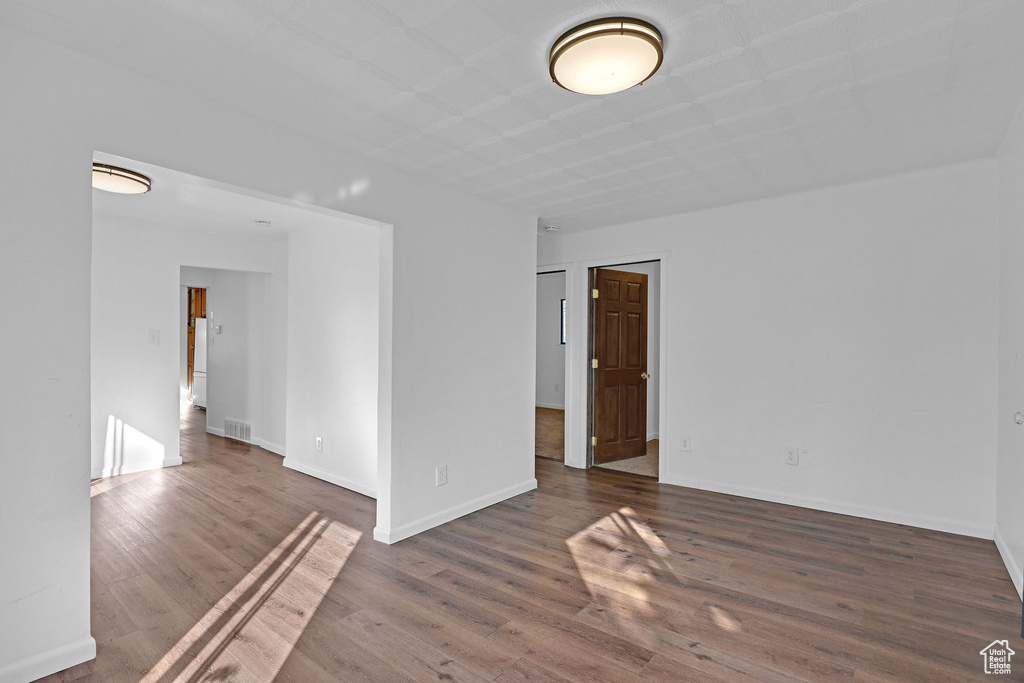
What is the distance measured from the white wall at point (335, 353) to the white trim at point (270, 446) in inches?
21.8

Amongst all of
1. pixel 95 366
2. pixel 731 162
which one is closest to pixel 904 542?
pixel 731 162

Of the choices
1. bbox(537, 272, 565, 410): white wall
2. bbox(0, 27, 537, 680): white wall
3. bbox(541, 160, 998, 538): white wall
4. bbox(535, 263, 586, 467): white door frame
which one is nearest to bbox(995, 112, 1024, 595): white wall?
bbox(541, 160, 998, 538): white wall

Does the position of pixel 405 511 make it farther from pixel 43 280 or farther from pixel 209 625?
pixel 43 280

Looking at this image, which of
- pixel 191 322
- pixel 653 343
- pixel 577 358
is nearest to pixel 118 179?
pixel 577 358

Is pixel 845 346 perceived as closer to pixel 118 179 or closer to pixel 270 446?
pixel 118 179

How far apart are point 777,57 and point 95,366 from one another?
233 inches

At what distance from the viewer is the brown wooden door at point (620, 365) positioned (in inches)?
214

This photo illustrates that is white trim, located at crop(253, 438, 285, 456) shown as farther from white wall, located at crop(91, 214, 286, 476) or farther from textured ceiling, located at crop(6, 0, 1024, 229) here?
textured ceiling, located at crop(6, 0, 1024, 229)

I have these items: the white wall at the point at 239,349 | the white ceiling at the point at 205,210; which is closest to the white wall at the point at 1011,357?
the white ceiling at the point at 205,210

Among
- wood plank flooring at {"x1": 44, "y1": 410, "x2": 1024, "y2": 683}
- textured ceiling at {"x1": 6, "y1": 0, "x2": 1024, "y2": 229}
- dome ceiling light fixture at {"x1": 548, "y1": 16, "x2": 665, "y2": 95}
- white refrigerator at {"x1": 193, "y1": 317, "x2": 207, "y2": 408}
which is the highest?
textured ceiling at {"x1": 6, "y1": 0, "x2": 1024, "y2": 229}

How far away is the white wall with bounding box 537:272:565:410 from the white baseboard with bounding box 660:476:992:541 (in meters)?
5.12

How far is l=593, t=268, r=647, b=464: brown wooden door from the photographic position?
5.43m

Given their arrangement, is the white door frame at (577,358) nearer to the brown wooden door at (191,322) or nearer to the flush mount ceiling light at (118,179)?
the flush mount ceiling light at (118,179)

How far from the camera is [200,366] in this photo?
9.14 meters
